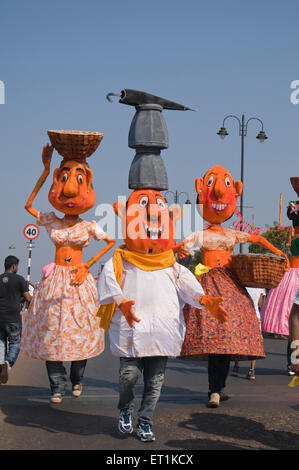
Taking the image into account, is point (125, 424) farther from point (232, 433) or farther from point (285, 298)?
point (285, 298)

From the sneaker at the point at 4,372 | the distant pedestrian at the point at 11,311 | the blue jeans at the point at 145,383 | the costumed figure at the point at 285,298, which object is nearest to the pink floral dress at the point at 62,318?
the sneaker at the point at 4,372

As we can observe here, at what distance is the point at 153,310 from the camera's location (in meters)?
6.89

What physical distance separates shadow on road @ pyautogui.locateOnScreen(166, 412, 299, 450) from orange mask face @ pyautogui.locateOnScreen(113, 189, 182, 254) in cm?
175

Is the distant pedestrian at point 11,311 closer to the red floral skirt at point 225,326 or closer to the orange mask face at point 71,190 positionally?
the orange mask face at point 71,190

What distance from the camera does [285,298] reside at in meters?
11.7

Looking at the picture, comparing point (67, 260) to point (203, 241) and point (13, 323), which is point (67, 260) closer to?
point (203, 241)

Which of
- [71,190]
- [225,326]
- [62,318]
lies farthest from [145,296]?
[71,190]

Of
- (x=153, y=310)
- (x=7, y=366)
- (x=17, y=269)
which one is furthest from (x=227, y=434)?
(x=17, y=269)

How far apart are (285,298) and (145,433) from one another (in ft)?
18.7

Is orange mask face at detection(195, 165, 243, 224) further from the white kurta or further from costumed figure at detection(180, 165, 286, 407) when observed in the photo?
the white kurta

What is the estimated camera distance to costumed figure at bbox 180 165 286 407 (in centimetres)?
818

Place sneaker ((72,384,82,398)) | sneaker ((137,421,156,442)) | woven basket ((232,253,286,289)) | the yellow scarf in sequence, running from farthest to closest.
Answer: sneaker ((72,384,82,398))
woven basket ((232,253,286,289))
the yellow scarf
sneaker ((137,421,156,442))

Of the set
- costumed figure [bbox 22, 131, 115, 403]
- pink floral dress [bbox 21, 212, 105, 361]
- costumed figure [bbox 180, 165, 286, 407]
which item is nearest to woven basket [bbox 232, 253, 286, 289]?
costumed figure [bbox 180, 165, 286, 407]

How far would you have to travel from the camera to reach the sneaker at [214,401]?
8.20 metres
